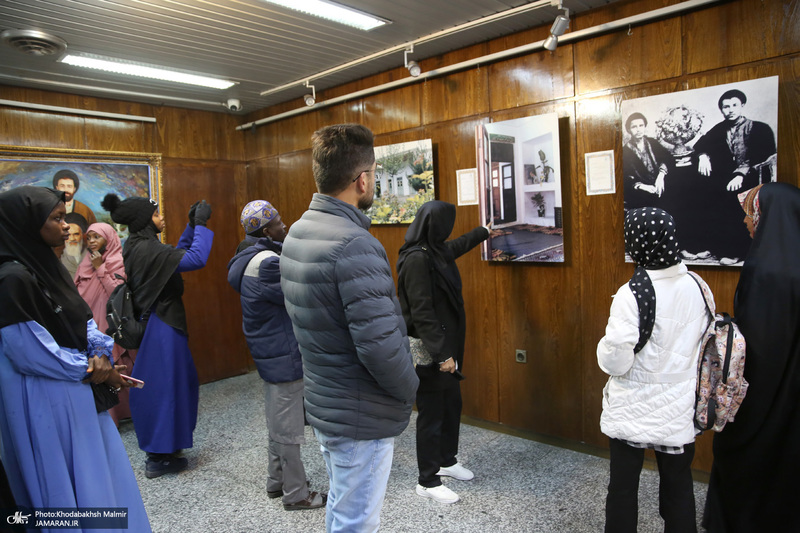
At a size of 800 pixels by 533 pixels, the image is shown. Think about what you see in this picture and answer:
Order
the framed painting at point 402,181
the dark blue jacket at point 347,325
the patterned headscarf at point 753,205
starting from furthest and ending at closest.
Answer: the framed painting at point 402,181 < the patterned headscarf at point 753,205 < the dark blue jacket at point 347,325

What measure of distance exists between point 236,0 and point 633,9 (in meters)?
2.39

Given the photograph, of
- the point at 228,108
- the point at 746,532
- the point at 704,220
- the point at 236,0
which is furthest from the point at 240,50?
the point at 746,532

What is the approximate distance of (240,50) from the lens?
391 cm

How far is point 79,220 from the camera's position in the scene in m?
4.75

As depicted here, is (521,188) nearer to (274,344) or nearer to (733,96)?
(733,96)

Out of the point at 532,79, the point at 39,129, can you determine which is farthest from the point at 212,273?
the point at 532,79

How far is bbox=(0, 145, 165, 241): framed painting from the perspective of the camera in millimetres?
4496

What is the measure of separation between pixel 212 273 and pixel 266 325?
3212 millimetres

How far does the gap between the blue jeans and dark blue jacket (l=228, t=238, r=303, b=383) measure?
1172mm

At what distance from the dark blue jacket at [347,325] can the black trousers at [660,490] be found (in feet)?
3.26

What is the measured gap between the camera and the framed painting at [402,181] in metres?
4.18

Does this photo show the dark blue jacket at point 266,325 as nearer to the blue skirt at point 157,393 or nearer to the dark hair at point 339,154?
the blue skirt at point 157,393

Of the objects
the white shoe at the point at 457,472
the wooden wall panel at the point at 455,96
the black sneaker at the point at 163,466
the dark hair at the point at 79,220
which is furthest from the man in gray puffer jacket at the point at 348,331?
the dark hair at the point at 79,220

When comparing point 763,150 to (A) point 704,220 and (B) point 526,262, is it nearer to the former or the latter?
(A) point 704,220
